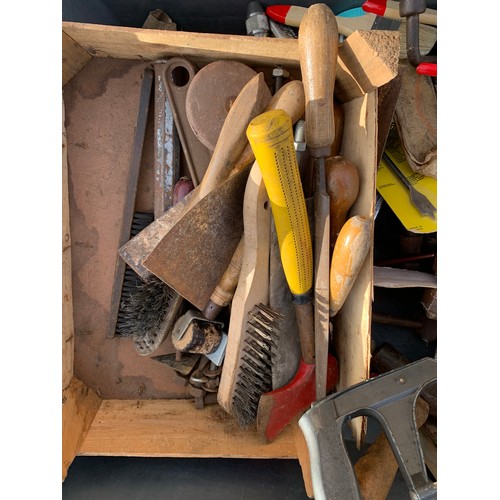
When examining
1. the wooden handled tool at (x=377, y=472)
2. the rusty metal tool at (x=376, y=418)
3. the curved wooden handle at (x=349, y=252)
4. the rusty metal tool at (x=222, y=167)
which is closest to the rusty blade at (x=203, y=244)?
the rusty metal tool at (x=222, y=167)

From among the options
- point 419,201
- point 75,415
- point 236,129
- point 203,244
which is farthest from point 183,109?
point 75,415

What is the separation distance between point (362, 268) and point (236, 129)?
0.35 metres

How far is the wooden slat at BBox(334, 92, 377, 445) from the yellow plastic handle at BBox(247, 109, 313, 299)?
0.35ft

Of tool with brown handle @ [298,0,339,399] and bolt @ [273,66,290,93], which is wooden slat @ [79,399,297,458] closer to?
tool with brown handle @ [298,0,339,399]

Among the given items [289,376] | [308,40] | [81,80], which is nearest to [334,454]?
[289,376]

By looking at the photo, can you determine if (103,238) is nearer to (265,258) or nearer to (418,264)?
(265,258)

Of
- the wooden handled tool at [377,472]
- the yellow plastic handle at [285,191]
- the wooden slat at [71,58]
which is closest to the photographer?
the yellow plastic handle at [285,191]

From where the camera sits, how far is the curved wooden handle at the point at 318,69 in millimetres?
672

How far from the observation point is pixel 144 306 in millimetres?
905

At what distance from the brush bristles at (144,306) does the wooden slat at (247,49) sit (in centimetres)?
48

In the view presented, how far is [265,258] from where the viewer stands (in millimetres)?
789

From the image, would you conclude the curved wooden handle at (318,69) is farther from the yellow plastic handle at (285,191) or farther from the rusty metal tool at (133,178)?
the rusty metal tool at (133,178)

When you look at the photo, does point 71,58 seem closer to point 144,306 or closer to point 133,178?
point 133,178

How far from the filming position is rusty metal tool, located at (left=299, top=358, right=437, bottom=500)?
650mm
